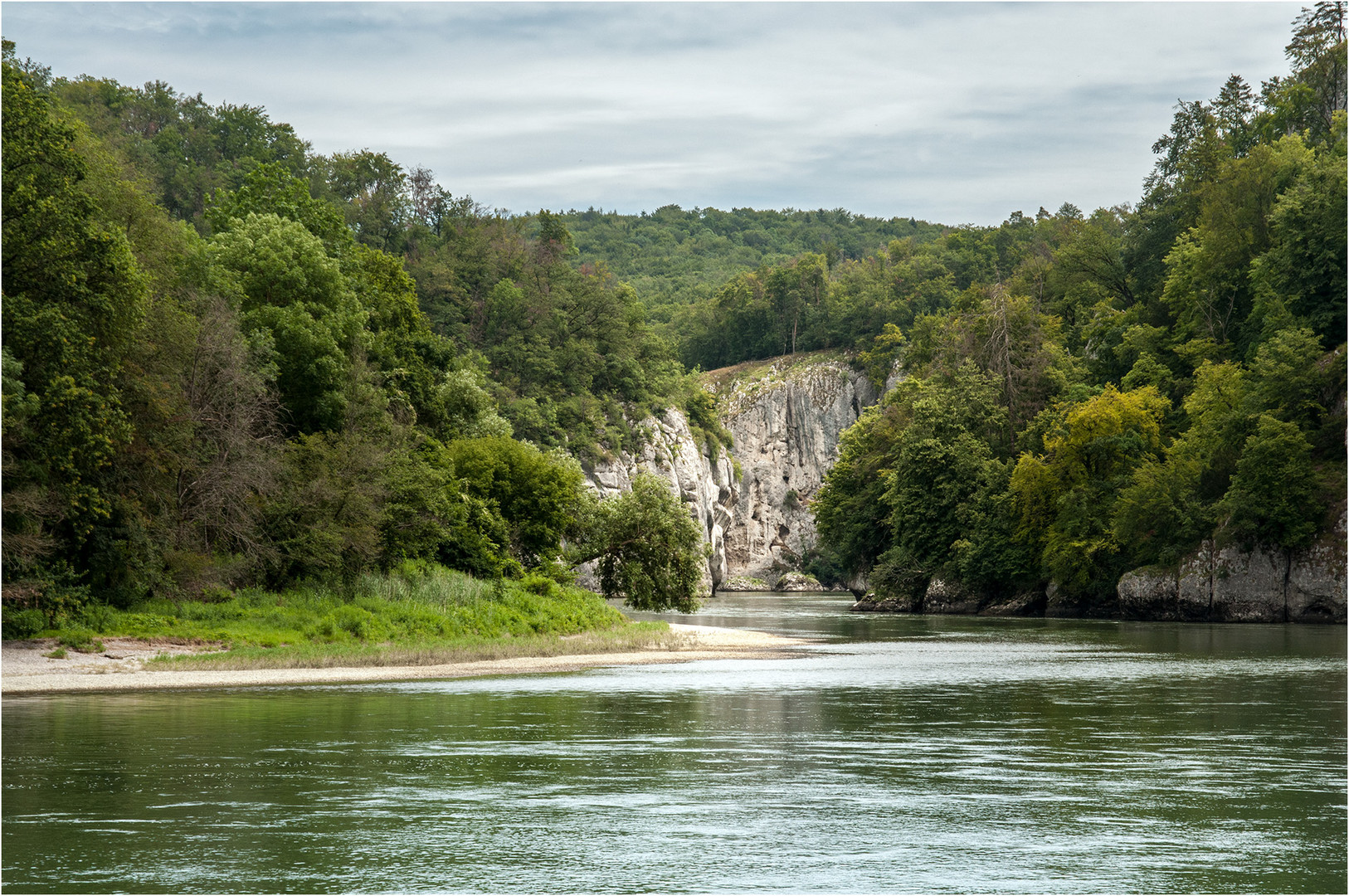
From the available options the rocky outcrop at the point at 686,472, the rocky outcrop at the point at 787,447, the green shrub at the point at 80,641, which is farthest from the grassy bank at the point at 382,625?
the rocky outcrop at the point at 787,447

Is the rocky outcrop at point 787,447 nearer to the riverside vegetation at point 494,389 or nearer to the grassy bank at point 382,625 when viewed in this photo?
the riverside vegetation at point 494,389

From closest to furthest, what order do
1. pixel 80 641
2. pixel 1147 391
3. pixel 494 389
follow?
pixel 80 641, pixel 1147 391, pixel 494 389

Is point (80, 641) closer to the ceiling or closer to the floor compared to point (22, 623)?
closer to the floor

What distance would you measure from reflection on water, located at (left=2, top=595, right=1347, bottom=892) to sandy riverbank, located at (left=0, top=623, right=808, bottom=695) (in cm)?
214

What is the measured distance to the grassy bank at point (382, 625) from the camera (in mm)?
35750

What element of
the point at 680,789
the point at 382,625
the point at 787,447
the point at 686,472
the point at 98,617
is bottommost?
the point at 382,625

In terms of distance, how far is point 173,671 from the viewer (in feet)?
106

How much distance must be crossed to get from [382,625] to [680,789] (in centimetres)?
2749

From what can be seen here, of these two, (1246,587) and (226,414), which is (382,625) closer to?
(226,414)

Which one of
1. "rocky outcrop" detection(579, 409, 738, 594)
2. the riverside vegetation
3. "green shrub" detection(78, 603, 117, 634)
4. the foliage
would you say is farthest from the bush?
"rocky outcrop" detection(579, 409, 738, 594)

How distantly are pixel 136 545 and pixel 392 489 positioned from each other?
41.2 ft

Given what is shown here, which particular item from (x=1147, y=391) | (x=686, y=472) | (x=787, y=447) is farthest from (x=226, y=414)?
(x=787, y=447)

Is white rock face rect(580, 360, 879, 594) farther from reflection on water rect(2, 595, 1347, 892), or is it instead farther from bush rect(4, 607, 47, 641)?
reflection on water rect(2, 595, 1347, 892)

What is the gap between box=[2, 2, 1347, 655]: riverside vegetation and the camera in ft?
115
